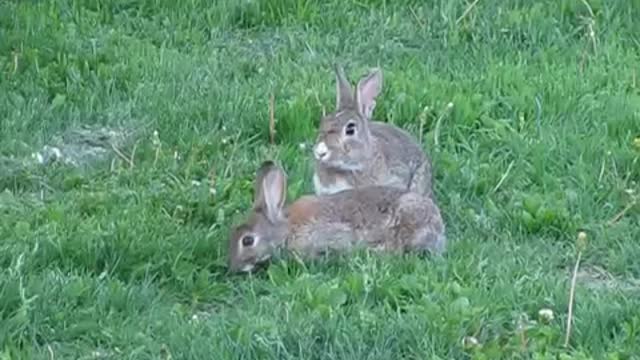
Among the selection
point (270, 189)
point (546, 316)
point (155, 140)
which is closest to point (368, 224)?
point (270, 189)

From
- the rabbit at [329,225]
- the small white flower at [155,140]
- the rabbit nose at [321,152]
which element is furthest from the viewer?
the small white flower at [155,140]

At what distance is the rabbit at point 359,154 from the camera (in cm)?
806

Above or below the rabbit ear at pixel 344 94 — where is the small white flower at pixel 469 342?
above

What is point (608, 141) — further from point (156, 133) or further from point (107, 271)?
point (107, 271)

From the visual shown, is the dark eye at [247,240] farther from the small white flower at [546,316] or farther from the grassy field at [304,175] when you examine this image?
the small white flower at [546,316]

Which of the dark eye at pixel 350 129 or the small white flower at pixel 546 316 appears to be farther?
the dark eye at pixel 350 129

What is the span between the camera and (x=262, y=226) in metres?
7.34

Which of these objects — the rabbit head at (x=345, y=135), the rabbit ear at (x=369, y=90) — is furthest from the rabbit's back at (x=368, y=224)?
the rabbit ear at (x=369, y=90)

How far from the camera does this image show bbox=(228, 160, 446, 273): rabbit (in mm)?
7305

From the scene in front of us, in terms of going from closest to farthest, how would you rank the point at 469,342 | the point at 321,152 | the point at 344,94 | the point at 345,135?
the point at 469,342 < the point at 321,152 < the point at 345,135 < the point at 344,94

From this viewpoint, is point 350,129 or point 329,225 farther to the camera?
point 350,129

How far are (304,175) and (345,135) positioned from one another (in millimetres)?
311

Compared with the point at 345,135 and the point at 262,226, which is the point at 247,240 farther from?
the point at 345,135

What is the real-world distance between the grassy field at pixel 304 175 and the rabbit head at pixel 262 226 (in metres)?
0.08
